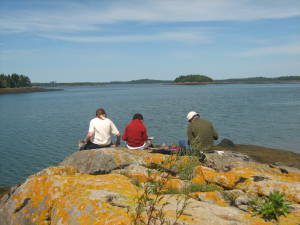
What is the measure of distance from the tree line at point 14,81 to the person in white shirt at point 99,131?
553 ft

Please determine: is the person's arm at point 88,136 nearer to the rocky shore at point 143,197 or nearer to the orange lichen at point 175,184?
the rocky shore at point 143,197

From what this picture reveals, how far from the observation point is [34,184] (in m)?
5.11

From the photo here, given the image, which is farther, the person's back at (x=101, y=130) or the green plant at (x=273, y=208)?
the person's back at (x=101, y=130)

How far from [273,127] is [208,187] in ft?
95.4

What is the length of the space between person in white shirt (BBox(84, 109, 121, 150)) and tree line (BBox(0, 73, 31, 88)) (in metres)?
168

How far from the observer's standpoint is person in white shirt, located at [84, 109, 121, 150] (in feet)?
32.5

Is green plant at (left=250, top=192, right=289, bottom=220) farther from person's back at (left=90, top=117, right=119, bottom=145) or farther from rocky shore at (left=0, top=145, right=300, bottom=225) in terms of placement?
person's back at (left=90, top=117, right=119, bottom=145)

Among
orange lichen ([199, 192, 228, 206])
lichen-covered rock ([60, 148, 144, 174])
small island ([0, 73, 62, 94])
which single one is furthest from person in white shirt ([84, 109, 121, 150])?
small island ([0, 73, 62, 94])

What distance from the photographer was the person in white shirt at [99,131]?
9.90 metres

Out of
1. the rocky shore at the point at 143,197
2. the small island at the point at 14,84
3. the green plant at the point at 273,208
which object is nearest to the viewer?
the rocky shore at the point at 143,197

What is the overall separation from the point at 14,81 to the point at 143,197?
630ft

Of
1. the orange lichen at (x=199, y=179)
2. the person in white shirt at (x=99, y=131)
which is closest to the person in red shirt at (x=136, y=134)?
the person in white shirt at (x=99, y=131)

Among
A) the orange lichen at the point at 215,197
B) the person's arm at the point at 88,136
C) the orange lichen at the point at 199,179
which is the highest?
the person's arm at the point at 88,136

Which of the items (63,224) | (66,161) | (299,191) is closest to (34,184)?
(63,224)
